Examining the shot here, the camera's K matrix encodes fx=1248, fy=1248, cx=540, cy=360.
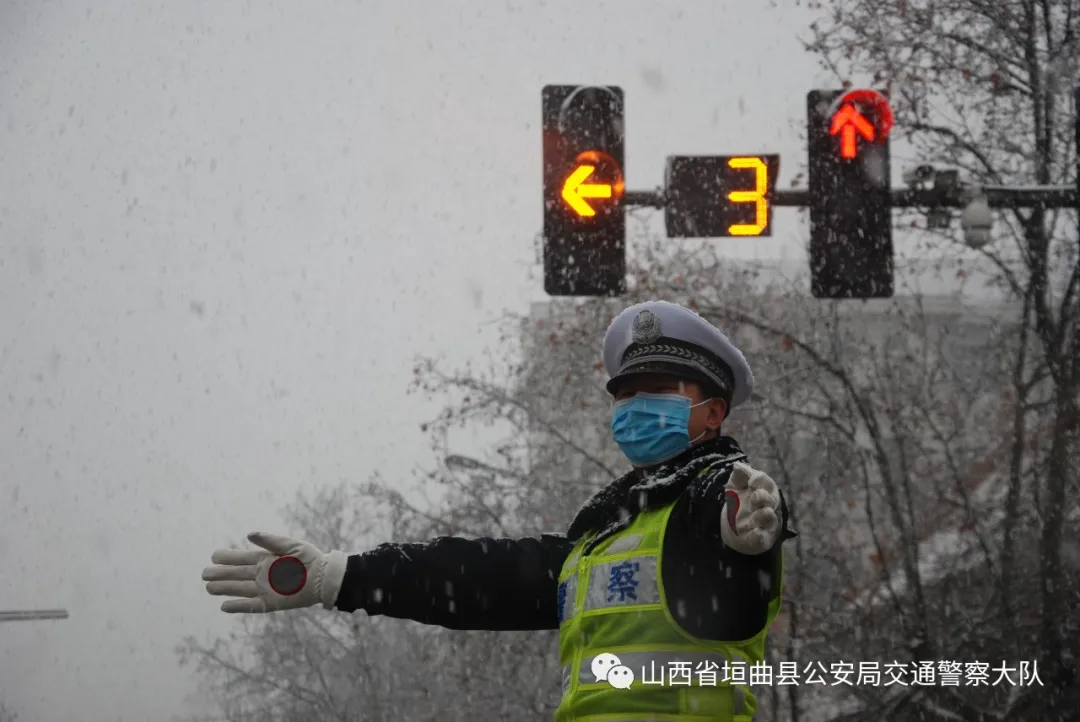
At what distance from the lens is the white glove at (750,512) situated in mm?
2697

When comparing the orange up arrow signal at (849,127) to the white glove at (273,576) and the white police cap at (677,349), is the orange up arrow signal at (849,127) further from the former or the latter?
the white glove at (273,576)

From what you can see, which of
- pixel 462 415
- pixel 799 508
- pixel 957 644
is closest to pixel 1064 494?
pixel 957 644

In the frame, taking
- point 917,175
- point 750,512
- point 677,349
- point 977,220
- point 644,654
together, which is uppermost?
point 917,175

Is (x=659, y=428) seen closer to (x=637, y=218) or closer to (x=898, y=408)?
(x=898, y=408)

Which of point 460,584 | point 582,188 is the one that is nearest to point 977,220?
point 582,188

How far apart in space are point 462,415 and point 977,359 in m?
7.16

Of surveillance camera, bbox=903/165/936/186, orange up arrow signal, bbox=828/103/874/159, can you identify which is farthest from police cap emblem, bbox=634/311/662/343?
surveillance camera, bbox=903/165/936/186

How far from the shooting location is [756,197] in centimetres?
704

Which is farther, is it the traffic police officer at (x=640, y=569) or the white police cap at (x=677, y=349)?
the white police cap at (x=677, y=349)

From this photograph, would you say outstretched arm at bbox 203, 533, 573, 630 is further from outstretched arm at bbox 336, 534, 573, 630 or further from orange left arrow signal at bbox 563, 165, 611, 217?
orange left arrow signal at bbox 563, 165, 611, 217

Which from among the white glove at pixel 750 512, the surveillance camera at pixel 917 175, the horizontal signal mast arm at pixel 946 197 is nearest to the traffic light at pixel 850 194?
the horizontal signal mast arm at pixel 946 197

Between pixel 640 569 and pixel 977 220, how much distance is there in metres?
5.40

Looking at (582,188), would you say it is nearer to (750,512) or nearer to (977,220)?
(977,220)

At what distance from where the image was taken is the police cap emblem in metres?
3.52
